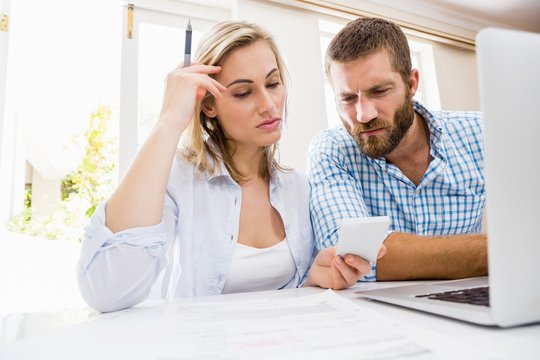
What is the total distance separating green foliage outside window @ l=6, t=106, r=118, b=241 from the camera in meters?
3.82

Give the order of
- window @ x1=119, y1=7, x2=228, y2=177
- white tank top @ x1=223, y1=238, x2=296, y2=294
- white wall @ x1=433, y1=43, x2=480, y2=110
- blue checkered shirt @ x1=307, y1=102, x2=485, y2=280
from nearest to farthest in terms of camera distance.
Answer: white tank top @ x1=223, y1=238, x2=296, y2=294, blue checkered shirt @ x1=307, y1=102, x2=485, y2=280, window @ x1=119, y1=7, x2=228, y2=177, white wall @ x1=433, y1=43, x2=480, y2=110

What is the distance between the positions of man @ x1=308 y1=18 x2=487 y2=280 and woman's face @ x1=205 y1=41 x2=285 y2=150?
0.23 m

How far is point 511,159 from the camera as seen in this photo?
328mm

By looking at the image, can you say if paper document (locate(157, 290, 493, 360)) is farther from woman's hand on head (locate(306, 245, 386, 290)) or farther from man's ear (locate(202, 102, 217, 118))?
man's ear (locate(202, 102, 217, 118))

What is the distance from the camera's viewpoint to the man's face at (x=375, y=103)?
1.15 metres

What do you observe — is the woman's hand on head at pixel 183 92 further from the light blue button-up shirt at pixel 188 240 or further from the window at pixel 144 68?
the window at pixel 144 68

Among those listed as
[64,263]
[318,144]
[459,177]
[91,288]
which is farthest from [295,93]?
[91,288]

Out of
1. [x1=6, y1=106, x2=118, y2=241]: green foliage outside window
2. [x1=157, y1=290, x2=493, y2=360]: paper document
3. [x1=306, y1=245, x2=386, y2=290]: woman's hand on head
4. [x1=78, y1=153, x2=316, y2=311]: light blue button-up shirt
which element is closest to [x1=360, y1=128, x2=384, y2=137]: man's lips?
[x1=78, y1=153, x2=316, y2=311]: light blue button-up shirt

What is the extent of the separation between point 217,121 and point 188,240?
421mm

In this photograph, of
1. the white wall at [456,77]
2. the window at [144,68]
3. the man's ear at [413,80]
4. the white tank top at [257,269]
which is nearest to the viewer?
the white tank top at [257,269]

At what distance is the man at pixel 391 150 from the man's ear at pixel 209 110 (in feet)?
1.15

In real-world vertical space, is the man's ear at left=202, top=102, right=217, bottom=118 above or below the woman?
above

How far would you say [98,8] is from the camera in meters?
2.44

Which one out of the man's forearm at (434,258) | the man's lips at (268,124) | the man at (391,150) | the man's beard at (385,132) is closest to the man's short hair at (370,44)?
the man at (391,150)
